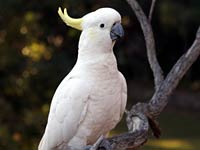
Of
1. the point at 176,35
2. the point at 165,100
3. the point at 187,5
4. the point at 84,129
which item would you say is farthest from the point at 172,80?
the point at 176,35

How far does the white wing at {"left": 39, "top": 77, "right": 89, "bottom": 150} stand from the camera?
1.90 metres

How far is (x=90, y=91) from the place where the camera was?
1.89 m

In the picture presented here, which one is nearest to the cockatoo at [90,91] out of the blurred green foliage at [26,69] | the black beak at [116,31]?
the black beak at [116,31]

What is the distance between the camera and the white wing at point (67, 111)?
1.90m

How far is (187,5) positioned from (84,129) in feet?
17.0

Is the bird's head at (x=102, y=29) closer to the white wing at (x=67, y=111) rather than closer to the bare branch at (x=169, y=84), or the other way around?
the white wing at (x=67, y=111)

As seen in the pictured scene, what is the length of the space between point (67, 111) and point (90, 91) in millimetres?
118

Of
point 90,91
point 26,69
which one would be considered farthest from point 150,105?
point 26,69

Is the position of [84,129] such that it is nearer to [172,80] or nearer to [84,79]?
[84,79]

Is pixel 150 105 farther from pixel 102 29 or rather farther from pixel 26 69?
pixel 26 69

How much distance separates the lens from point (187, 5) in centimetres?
690

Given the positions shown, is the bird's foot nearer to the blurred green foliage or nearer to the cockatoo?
the cockatoo

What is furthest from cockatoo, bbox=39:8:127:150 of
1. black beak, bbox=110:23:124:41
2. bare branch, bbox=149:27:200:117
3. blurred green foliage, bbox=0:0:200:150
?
blurred green foliage, bbox=0:0:200:150

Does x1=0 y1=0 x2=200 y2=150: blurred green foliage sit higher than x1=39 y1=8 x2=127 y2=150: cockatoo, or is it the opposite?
x1=39 y1=8 x2=127 y2=150: cockatoo
